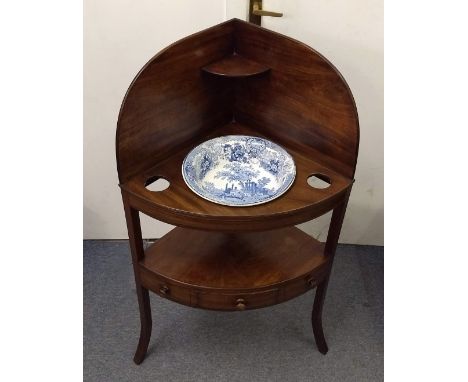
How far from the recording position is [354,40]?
1.63m

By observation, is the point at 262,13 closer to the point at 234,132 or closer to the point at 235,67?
the point at 235,67

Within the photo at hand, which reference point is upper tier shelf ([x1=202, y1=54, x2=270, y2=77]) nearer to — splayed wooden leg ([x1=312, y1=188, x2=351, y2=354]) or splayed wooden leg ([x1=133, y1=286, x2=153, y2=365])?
splayed wooden leg ([x1=312, y1=188, x2=351, y2=354])

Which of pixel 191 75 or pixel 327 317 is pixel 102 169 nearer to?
pixel 191 75

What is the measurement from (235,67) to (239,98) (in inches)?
4.8

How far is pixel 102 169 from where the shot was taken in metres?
1.89

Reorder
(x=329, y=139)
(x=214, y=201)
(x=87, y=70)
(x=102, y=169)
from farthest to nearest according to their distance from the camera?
(x=102, y=169), (x=87, y=70), (x=329, y=139), (x=214, y=201)

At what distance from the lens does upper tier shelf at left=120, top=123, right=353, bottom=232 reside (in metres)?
1.22

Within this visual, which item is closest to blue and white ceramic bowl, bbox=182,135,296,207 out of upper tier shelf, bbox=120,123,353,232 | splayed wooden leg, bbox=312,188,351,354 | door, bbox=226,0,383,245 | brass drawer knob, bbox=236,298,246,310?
upper tier shelf, bbox=120,123,353,232

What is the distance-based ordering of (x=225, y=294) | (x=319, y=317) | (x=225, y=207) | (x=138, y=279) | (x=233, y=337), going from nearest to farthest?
(x=225, y=207)
(x=225, y=294)
(x=138, y=279)
(x=319, y=317)
(x=233, y=337)

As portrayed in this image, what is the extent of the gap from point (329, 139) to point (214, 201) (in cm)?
32

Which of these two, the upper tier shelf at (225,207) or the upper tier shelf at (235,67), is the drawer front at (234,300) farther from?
the upper tier shelf at (235,67)

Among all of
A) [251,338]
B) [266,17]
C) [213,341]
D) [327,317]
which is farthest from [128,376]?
[266,17]

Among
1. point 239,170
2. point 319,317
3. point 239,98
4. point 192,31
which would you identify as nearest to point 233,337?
point 319,317

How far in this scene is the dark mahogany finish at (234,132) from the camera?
1.28 m
